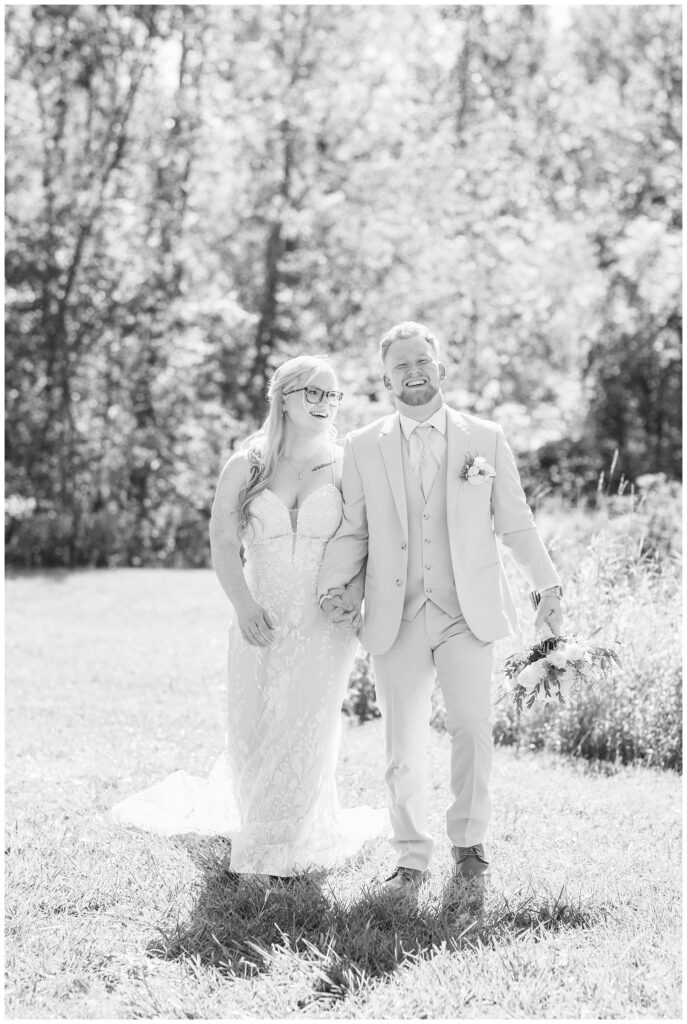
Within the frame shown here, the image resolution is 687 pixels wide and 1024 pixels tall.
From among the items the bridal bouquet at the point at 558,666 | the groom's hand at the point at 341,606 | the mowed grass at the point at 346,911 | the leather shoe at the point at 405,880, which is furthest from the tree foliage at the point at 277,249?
the leather shoe at the point at 405,880

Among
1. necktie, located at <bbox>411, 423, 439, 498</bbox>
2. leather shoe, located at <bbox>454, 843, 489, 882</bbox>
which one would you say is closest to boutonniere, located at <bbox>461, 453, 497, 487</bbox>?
necktie, located at <bbox>411, 423, 439, 498</bbox>

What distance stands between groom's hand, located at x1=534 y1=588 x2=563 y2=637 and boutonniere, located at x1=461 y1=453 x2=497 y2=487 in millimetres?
509

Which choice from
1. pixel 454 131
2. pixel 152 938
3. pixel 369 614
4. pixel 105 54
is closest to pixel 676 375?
pixel 454 131

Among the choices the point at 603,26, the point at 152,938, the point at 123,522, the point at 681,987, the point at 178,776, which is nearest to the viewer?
the point at 681,987

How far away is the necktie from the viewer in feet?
13.0

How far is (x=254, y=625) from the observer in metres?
3.96

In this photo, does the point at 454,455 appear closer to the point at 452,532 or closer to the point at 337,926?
the point at 452,532

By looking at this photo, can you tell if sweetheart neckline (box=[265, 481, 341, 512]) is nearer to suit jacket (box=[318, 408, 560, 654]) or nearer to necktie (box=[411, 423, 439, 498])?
suit jacket (box=[318, 408, 560, 654])

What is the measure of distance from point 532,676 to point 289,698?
3.19ft

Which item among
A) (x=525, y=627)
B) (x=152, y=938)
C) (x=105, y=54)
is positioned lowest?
(x=152, y=938)

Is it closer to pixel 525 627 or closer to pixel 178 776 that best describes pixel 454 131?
pixel 525 627

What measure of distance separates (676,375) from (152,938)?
14339mm

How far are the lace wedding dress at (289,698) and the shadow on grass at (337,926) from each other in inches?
8.0

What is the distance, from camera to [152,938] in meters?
3.39
